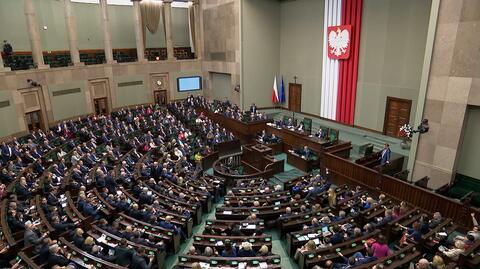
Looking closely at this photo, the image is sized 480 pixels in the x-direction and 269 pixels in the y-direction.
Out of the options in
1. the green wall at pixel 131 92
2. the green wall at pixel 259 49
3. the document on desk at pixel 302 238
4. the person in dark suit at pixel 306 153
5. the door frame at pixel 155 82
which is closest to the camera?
the document on desk at pixel 302 238

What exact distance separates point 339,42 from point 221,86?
9.98 meters

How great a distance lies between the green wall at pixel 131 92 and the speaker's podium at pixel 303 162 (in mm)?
13936

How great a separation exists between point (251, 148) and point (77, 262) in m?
9.05

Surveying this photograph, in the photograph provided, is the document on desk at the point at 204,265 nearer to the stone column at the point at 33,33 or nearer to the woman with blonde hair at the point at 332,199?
the woman with blonde hair at the point at 332,199

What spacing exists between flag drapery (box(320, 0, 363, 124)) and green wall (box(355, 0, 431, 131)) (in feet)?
1.05

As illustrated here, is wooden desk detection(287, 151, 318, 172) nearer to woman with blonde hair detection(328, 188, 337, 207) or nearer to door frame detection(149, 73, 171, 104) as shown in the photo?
woman with blonde hair detection(328, 188, 337, 207)

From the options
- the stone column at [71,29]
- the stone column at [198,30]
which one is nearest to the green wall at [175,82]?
the stone column at [198,30]

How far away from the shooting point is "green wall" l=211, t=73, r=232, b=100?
78.3 feet

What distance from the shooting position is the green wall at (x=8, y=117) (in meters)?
15.9

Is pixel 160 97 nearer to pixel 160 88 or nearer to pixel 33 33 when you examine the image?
pixel 160 88

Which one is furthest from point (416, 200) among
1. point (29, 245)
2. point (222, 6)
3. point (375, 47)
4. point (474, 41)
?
point (222, 6)

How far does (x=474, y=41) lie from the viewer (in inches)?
380

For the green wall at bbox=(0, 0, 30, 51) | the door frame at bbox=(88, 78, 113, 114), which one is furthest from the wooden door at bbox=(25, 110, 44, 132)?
the green wall at bbox=(0, 0, 30, 51)

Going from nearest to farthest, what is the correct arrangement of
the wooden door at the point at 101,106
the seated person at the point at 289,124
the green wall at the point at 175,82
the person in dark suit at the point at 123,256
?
the person in dark suit at the point at 123,256 → the seated person at the point at 289,124 → the wooden door at the point at 101,106 → the green wall at the point at 175,82
